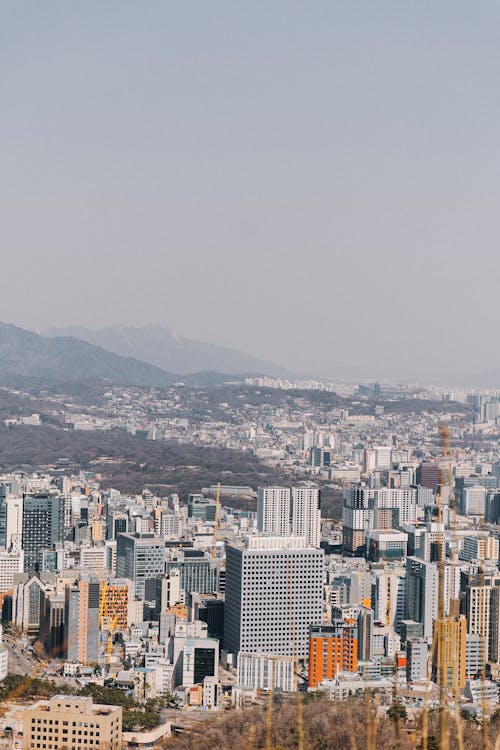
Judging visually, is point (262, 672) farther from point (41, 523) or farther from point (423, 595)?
point (41, 523)

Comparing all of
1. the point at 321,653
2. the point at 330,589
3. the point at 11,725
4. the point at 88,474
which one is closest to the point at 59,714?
the point at 11,725

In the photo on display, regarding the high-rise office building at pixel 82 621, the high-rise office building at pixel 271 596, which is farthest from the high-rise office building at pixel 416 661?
the high-rise office building at pixel 82 621

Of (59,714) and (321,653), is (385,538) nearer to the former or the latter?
(321,653)

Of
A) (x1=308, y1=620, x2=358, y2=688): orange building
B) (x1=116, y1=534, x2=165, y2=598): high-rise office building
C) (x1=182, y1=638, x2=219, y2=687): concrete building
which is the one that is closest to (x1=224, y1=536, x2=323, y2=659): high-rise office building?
(x1=308, y1=620, x2=358, y2=688): orange building

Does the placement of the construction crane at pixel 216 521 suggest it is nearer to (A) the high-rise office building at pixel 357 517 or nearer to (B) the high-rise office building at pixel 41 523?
(A) the high-rise office building at pixel 357 517

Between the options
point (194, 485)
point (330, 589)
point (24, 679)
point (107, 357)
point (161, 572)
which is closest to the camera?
point (24, 679)

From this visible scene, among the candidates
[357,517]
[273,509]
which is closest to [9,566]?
[273,509]
